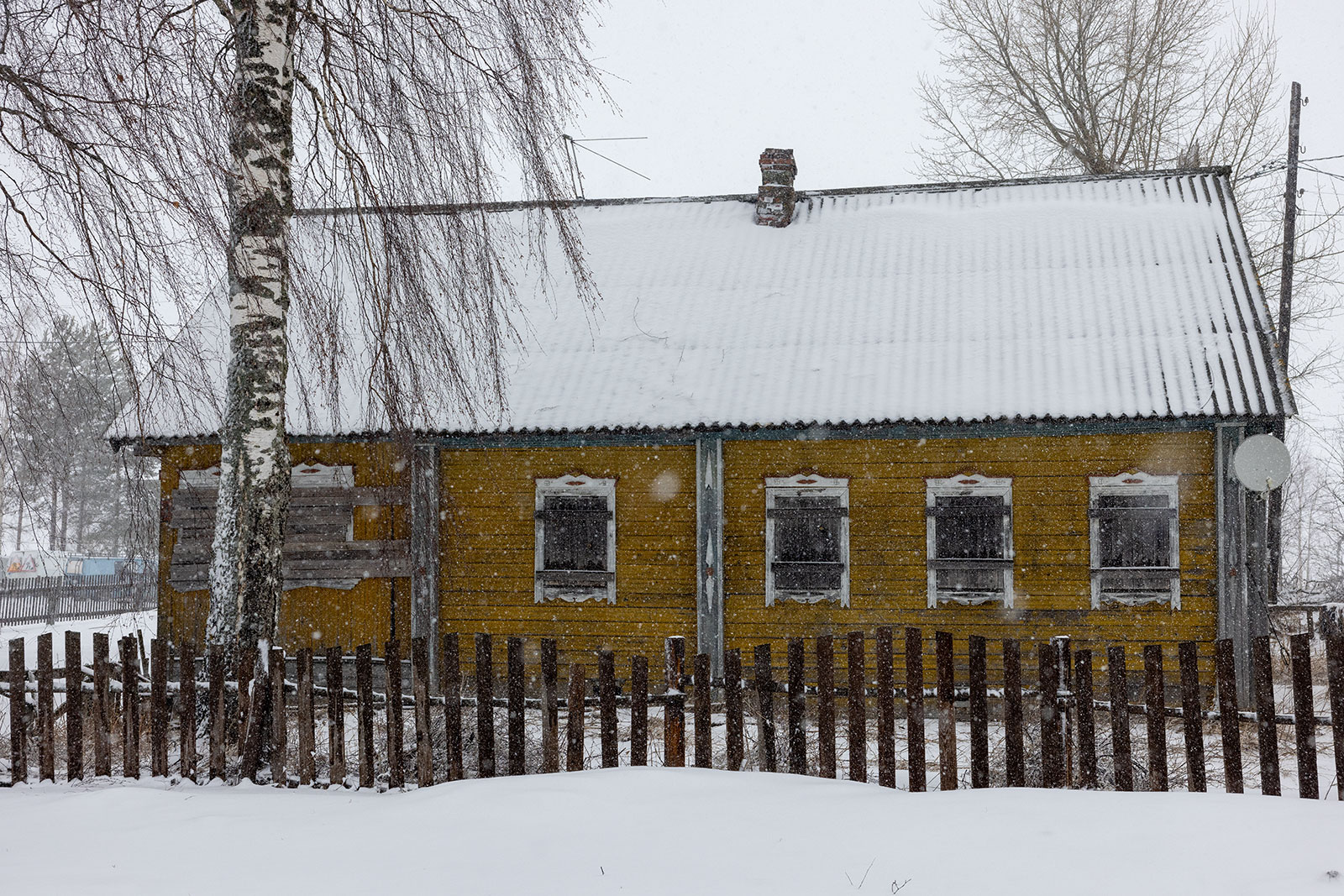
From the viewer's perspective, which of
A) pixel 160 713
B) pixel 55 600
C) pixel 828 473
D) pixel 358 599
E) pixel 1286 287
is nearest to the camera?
pixel 160 713

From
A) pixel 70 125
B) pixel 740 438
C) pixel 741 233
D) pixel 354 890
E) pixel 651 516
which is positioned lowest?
pixel 354 890

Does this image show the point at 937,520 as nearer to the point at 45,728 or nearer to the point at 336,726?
the point at 336,726

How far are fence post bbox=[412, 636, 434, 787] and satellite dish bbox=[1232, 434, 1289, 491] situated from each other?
853 cm

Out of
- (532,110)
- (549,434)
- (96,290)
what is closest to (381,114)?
(532,110)

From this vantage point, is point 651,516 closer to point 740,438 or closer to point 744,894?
point 740,438

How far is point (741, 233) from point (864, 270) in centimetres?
212

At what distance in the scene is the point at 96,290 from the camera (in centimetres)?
584

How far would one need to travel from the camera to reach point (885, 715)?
205 inches

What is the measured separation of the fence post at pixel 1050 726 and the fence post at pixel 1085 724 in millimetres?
103

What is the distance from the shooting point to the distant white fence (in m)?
26.4

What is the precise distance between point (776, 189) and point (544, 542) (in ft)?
21.5

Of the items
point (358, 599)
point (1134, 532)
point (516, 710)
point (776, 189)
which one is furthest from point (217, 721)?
point (776, 189)

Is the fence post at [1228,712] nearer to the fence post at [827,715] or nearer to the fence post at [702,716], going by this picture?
the fence post at [827,715]

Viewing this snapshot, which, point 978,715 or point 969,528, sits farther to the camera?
point 969,528
